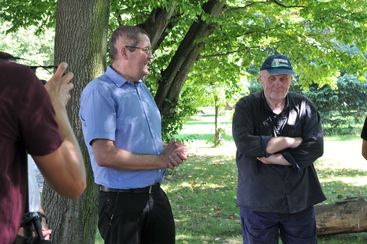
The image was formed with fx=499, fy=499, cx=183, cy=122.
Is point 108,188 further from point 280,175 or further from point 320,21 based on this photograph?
point 320,21

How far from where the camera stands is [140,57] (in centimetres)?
332

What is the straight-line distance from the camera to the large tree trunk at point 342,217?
5.93 m

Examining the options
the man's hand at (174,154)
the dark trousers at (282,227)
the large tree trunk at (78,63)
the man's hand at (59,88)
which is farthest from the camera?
the large tree trunk at (78,63)

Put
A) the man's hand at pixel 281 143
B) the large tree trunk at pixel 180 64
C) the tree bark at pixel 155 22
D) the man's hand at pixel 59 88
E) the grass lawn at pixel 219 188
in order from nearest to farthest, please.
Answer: the man's hand at pixel 59 88, the man's hand at pixel 281 143, the grass lawn at pixel 219 188, the tree bark at pixel 155 22, the large tree trunk at pixel 180 64

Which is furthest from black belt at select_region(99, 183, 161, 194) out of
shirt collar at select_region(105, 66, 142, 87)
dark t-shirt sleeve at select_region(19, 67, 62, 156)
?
dark t-shirt sleeve at select_region(19, 67, 62, 156)

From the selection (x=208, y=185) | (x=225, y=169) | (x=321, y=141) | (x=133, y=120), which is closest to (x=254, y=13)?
(x=208, y=185)

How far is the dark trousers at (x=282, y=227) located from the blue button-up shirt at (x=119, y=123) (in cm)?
100

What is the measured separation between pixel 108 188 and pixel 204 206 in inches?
238

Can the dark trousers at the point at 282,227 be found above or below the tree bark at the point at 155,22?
below

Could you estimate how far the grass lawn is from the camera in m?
6.97

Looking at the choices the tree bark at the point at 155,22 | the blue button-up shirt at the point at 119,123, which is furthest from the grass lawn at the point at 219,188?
the blue button-up shirt at the point at 119,123

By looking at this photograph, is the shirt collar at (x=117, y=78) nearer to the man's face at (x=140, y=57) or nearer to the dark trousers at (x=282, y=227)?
the man's face at (x=140, y=57)

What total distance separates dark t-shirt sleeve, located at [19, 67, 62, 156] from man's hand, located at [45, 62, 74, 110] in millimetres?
187

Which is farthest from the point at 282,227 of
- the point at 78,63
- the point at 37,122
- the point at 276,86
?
the point at 37,122
